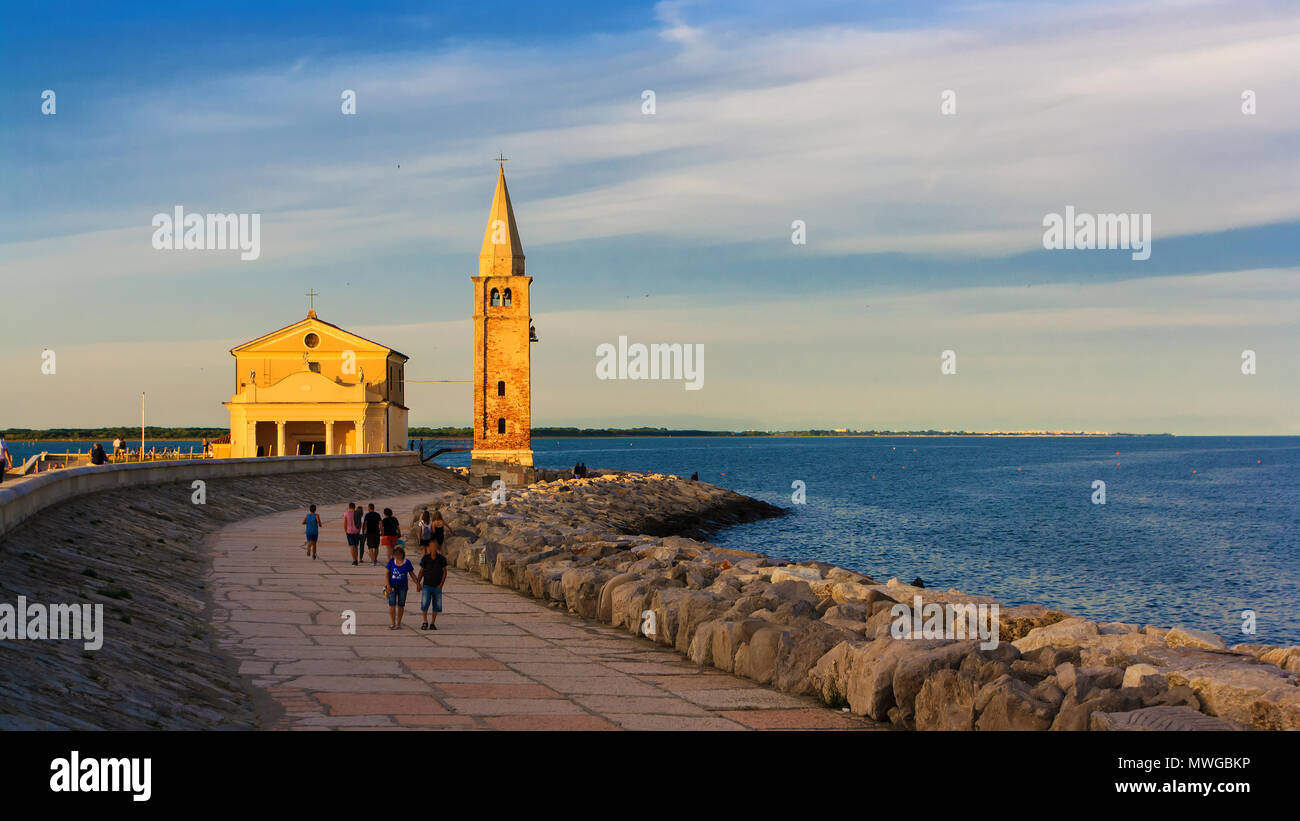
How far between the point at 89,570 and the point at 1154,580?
3207cm

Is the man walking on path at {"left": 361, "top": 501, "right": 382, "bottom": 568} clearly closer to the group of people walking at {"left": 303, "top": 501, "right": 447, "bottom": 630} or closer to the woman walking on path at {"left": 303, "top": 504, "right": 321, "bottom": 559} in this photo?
the group of people walking at {"left": 303, "top": 501, "right": 447, "bottom": 630}

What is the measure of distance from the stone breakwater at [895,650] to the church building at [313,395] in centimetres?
3654

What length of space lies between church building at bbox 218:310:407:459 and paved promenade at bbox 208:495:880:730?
39215mm

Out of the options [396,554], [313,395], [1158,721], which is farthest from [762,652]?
[313,395]

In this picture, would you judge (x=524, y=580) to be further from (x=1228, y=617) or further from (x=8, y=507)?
(x=1228, y=617)

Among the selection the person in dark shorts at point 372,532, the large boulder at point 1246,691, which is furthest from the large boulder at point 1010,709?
the person in dark shorts at point 372,532

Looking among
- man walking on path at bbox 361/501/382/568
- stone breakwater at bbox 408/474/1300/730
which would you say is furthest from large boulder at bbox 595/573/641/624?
man walking on path at bbox 361/501/382/568

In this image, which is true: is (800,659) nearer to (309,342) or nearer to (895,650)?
(895,650)

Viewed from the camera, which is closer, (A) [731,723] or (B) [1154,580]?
(A) [731,723]

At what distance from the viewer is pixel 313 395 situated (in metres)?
55.6

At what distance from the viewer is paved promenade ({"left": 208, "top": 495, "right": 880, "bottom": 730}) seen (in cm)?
930

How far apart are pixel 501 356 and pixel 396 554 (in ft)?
169
